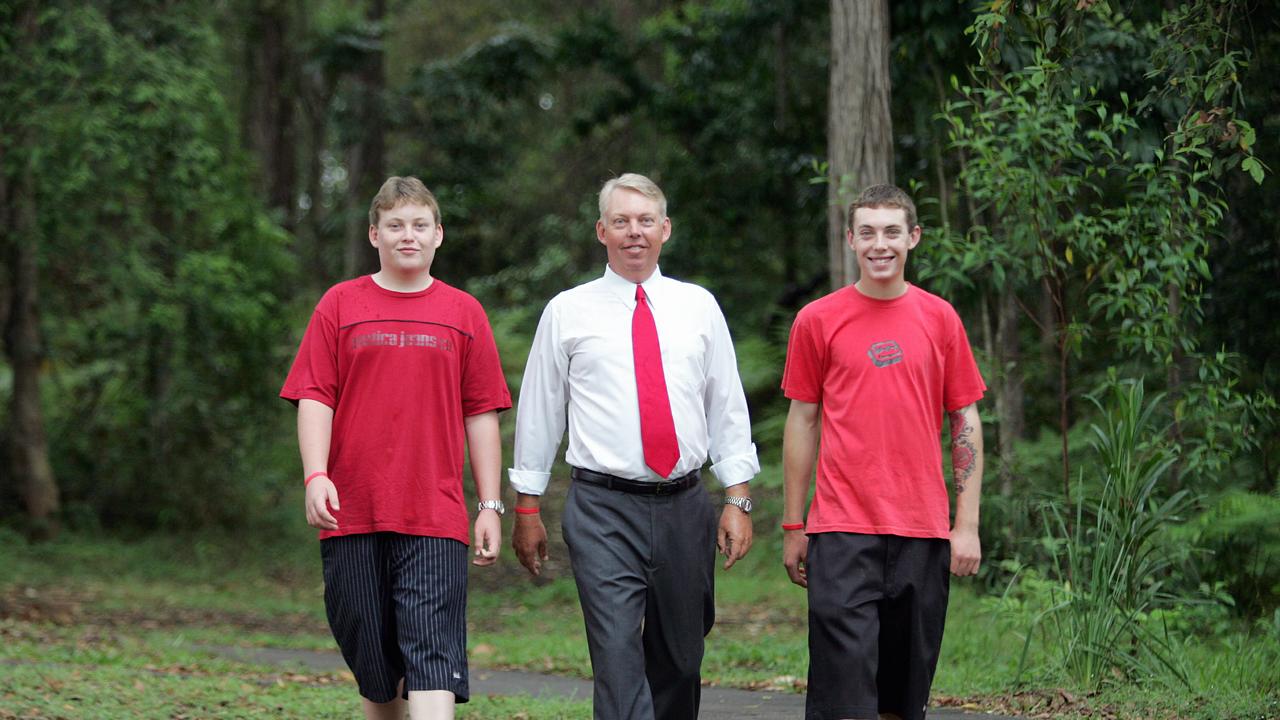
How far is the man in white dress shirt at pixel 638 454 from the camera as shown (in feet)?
15.5

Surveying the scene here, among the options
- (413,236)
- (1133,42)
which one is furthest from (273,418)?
(413,236)

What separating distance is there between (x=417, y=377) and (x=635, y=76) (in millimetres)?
15587

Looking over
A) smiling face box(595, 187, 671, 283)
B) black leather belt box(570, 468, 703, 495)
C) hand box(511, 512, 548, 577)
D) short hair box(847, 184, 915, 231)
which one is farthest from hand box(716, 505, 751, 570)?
short hair box(847, 184, 915, 231)

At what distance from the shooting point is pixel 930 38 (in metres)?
11.0

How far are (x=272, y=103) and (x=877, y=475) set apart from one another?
25924mm

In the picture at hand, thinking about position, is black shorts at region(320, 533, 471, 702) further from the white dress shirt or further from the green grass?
the green grass

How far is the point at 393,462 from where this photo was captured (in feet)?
15.6

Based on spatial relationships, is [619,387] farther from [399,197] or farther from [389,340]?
[399,197]

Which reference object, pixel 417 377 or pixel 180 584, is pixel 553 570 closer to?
pixel 180 584

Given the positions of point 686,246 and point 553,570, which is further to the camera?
point 686,246

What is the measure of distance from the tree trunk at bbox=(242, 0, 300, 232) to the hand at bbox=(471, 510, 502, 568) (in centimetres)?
2215

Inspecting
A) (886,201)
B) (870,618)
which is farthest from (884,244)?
(870,618)

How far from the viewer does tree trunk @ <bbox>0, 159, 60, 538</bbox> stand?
Result: 51.7ft

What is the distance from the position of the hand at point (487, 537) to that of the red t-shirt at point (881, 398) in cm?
107
